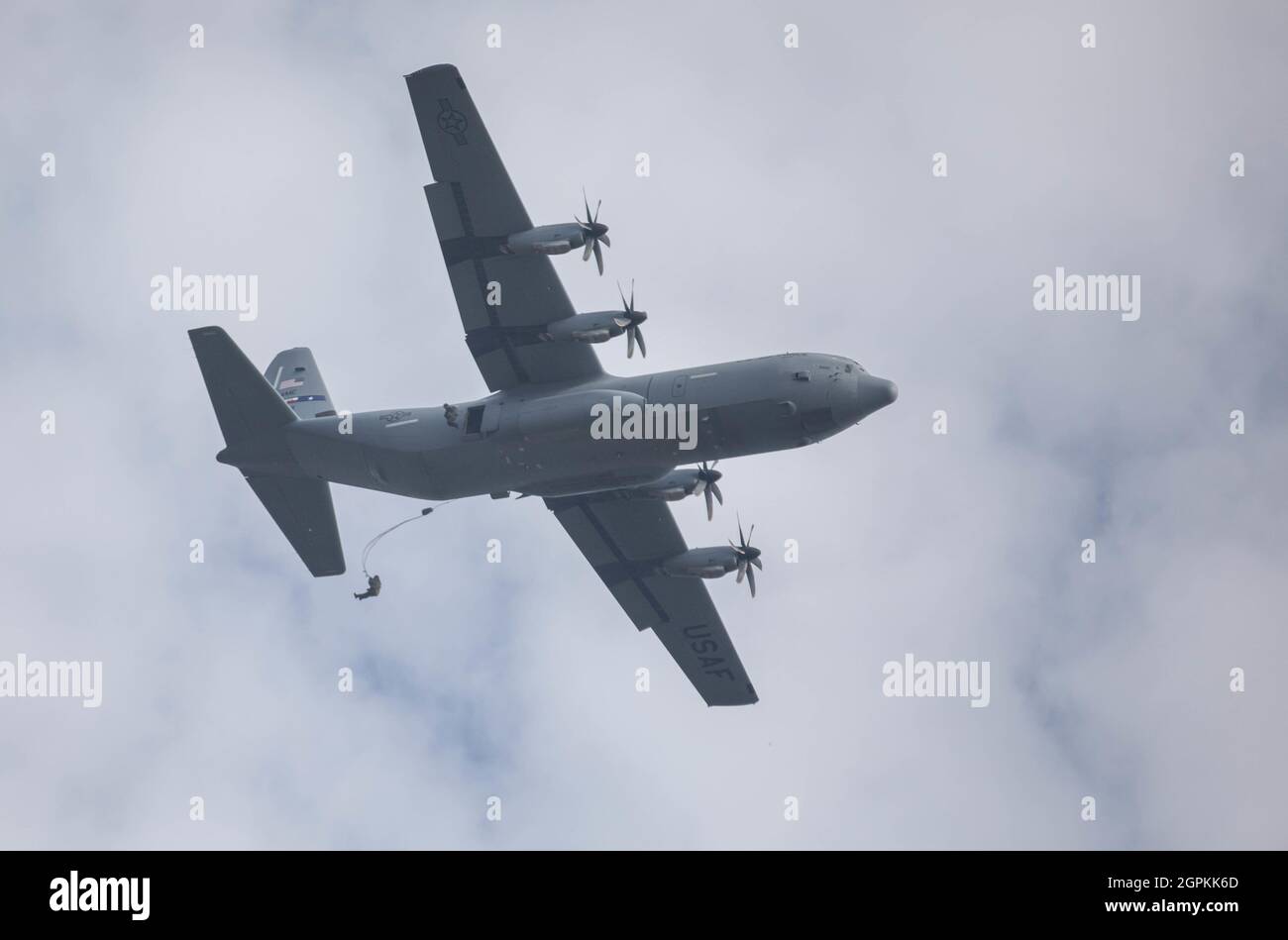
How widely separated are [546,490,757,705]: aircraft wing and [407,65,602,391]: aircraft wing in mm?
5244

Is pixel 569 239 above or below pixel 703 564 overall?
above

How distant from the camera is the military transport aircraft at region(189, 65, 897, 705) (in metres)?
41.8

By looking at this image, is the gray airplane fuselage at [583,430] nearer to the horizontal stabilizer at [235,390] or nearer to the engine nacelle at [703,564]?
the horizontal stabilizer at [235,390]

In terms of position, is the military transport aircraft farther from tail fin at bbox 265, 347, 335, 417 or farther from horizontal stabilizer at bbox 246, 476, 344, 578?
tail fin at bbox 265, 347, 335, 417

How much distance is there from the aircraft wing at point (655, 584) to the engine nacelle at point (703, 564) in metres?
0.46

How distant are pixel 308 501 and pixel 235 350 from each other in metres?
4.86

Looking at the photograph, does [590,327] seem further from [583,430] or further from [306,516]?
[306,516]

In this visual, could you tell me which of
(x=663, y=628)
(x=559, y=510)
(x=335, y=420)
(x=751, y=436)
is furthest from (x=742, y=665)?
(x=335, y=420)

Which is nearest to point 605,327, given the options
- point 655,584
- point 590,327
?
point 590,327

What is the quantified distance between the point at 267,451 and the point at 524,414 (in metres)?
8.21

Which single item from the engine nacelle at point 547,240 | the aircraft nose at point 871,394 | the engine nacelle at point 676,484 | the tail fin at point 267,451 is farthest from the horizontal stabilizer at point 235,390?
the aircraft nose at point 871,394

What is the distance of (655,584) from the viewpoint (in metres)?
49.7

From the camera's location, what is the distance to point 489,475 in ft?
145

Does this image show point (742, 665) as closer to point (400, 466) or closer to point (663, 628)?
point (663, 628)
